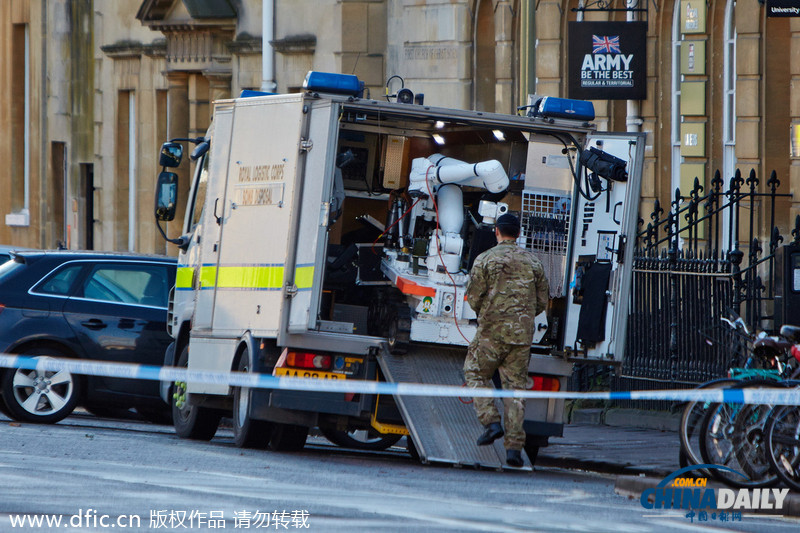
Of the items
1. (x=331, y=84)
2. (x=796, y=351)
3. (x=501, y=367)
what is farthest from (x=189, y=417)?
(x=796, y=351)

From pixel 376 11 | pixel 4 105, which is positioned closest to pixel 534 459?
pixel 376 11

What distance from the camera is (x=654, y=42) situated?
63.8ft

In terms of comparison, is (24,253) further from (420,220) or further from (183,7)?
(183,7)

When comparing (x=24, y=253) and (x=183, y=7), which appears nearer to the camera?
(x=24, y=253)

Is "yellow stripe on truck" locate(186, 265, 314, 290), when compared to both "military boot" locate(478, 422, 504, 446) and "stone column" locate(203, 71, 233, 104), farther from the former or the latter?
"stone column" locate(203, 71, 233, 104)

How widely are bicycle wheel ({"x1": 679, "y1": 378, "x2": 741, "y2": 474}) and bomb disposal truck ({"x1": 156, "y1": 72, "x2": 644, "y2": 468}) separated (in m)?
1.55

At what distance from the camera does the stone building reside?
1800 cm

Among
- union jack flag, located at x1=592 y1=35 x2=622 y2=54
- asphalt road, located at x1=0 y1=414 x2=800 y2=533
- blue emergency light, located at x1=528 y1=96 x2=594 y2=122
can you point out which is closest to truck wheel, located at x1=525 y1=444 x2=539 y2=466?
asphalt road, located at x1=0 y1=414 x2=800 y2=533

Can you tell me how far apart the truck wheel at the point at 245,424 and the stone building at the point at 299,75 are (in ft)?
8.74

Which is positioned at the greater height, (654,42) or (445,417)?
(654,42)

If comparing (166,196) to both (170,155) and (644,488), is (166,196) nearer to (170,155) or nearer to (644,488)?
(170,155)

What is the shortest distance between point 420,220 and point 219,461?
275 cm

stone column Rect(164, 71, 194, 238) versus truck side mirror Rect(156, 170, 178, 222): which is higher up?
stone column Rect(164, 71, 194, 238)

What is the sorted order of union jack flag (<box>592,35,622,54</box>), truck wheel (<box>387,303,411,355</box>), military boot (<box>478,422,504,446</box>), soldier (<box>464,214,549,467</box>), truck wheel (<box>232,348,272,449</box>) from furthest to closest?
union jack flag (<box>592,35,622,54</box>)
truck wheel (<box>232,348,272,449</box>)
truck wheel (<box>387,303,411,355</box>)
soldier (<box>464,214,549,467</box>)
military boot (<box>478,422,504,446</box>)
